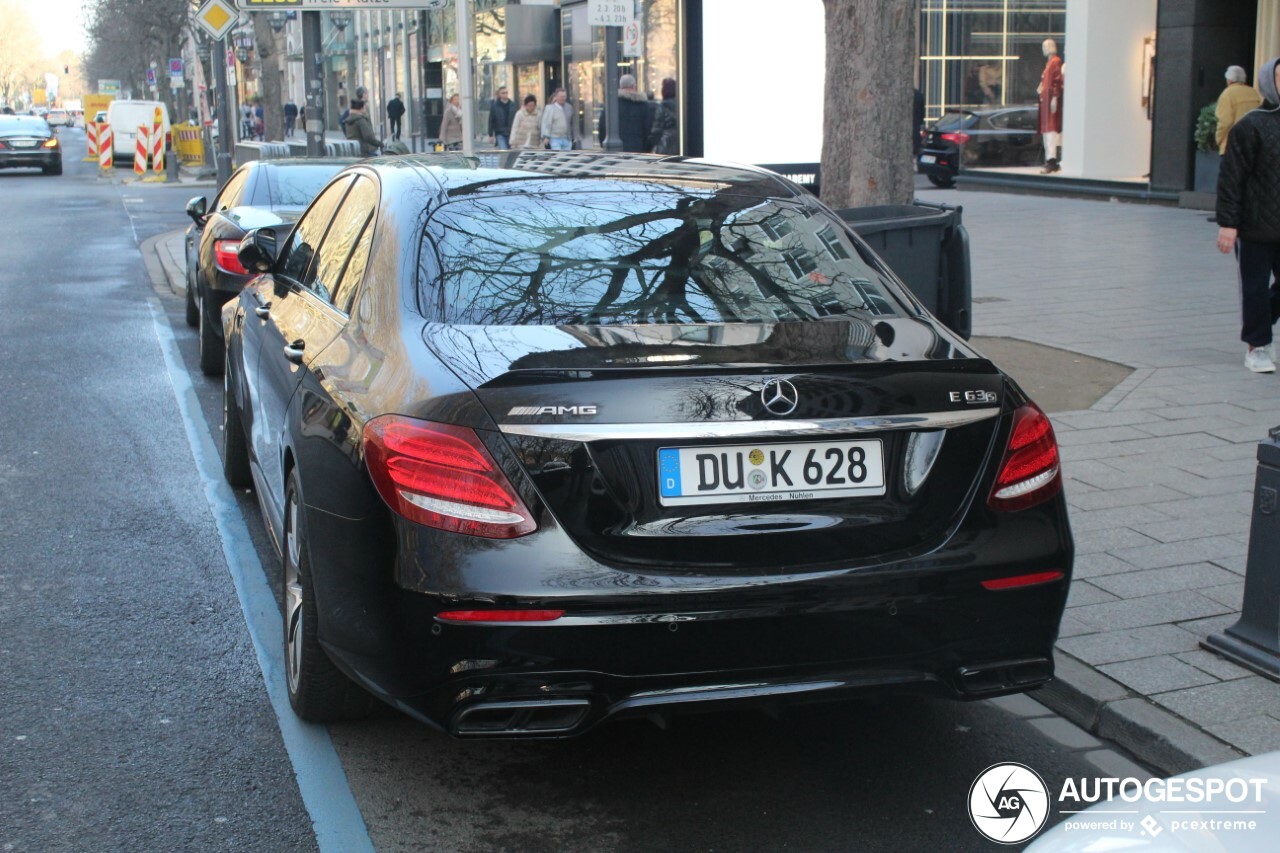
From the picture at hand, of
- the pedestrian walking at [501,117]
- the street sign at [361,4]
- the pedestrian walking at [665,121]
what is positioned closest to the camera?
the street sign at [361,4]

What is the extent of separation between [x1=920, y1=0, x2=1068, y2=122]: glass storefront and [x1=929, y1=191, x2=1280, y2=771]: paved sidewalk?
85.6 feet

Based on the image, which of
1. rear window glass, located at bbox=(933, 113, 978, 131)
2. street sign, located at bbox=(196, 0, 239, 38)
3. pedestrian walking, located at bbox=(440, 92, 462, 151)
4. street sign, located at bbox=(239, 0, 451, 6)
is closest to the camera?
street sign, located at bbox=(239, 0, 451, 6)

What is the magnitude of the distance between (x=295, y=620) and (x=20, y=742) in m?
0.80

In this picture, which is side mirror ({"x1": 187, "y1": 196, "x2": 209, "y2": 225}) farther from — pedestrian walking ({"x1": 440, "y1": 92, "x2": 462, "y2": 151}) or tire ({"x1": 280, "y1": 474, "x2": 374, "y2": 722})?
pedestrian walking ({"x1": 440, "y1": 92, "x2": 462, "y2": 151})

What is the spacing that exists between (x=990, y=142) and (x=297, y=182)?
64.5 feet

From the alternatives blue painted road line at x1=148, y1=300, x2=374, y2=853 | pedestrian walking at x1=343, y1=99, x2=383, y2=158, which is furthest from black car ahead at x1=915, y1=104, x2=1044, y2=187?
blue painted road line at x1=148, y1=300, x2=374, y2=853

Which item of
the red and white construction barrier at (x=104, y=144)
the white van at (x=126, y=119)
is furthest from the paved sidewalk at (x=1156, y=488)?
the white van at (x=126, y=119)

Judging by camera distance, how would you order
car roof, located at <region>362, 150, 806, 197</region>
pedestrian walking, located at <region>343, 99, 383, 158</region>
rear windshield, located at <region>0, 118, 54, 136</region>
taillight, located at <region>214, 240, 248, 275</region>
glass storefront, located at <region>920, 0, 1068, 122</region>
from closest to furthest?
car roof, located at <region>362, 150, 806, 197</region> < taillight, located at <region>214, 240, 248, 275</region> < pedestrian walking, located at <region>343, 99, 383, 158</region> < glass storefront, located at <region>920, 0, 1068, 122</region> < rear windshield, located at <region>0, 118, 54, 136</region>

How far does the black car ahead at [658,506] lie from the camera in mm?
3289

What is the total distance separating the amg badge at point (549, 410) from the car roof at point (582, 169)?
4.22 feet

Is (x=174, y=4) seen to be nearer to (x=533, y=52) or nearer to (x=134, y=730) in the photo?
(x=533, y=52)

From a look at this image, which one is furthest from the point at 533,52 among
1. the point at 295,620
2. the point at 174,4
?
the point at 295,620

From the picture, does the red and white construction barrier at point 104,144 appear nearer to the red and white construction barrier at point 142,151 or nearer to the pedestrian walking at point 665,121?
the red and white construction barrier at point 142,151

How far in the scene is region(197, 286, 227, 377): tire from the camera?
32.0ft
